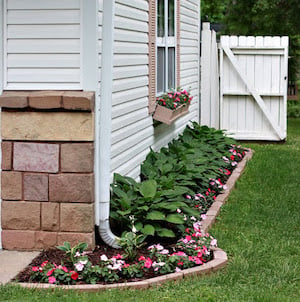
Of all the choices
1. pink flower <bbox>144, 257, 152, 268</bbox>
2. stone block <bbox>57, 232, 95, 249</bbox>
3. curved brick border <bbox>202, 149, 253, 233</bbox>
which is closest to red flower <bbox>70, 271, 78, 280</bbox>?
pink flower <bbox>144, 257, 152, 268</bbox>

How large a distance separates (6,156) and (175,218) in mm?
1365

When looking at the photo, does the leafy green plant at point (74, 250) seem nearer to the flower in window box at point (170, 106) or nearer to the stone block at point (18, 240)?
the stone block at point (18, 240)

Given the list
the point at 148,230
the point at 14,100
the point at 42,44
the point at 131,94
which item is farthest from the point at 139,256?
the point at 131,94

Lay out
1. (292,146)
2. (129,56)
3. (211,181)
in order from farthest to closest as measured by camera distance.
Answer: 1. (292,146)
2. (211,181)
3. (129,56)

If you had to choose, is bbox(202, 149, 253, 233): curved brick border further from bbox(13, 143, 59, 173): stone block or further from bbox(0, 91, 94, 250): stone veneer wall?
bbox(13, 143, 59, 173): stone block

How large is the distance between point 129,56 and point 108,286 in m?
2.71

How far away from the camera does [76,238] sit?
18.3 feet

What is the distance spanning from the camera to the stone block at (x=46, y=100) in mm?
5429

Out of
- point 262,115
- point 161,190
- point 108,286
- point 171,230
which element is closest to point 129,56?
→ point 161,190

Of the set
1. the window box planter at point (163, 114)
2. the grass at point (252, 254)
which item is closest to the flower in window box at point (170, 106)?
the window box planter at point (163, 114)

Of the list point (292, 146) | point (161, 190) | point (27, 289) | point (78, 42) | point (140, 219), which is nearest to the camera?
point (27, 289)

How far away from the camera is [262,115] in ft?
40.6

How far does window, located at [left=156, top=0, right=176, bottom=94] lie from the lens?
27.7 ft

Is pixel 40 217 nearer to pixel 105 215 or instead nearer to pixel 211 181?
pixel 105 215
